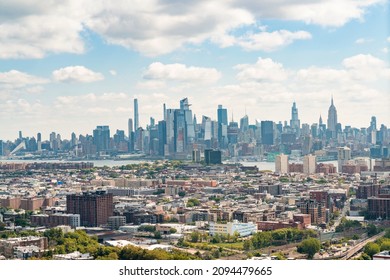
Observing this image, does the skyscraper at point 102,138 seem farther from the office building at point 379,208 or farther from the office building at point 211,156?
the office building at point 379,208

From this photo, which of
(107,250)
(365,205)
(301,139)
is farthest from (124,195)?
(107,250)

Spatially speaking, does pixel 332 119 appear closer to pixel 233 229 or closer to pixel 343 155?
pixel 343 155

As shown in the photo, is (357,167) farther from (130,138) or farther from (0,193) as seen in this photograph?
(0,193)

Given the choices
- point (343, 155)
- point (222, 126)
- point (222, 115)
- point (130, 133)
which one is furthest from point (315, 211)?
point (343, 155)

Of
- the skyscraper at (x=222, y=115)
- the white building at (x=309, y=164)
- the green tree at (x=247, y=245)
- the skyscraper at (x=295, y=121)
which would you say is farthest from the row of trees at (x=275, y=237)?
the white building at (x=309, y=164)

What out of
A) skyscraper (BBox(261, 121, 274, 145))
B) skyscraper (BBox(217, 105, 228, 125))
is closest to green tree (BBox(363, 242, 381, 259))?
skyscraper (BBox(217, 105, 228, 125))
